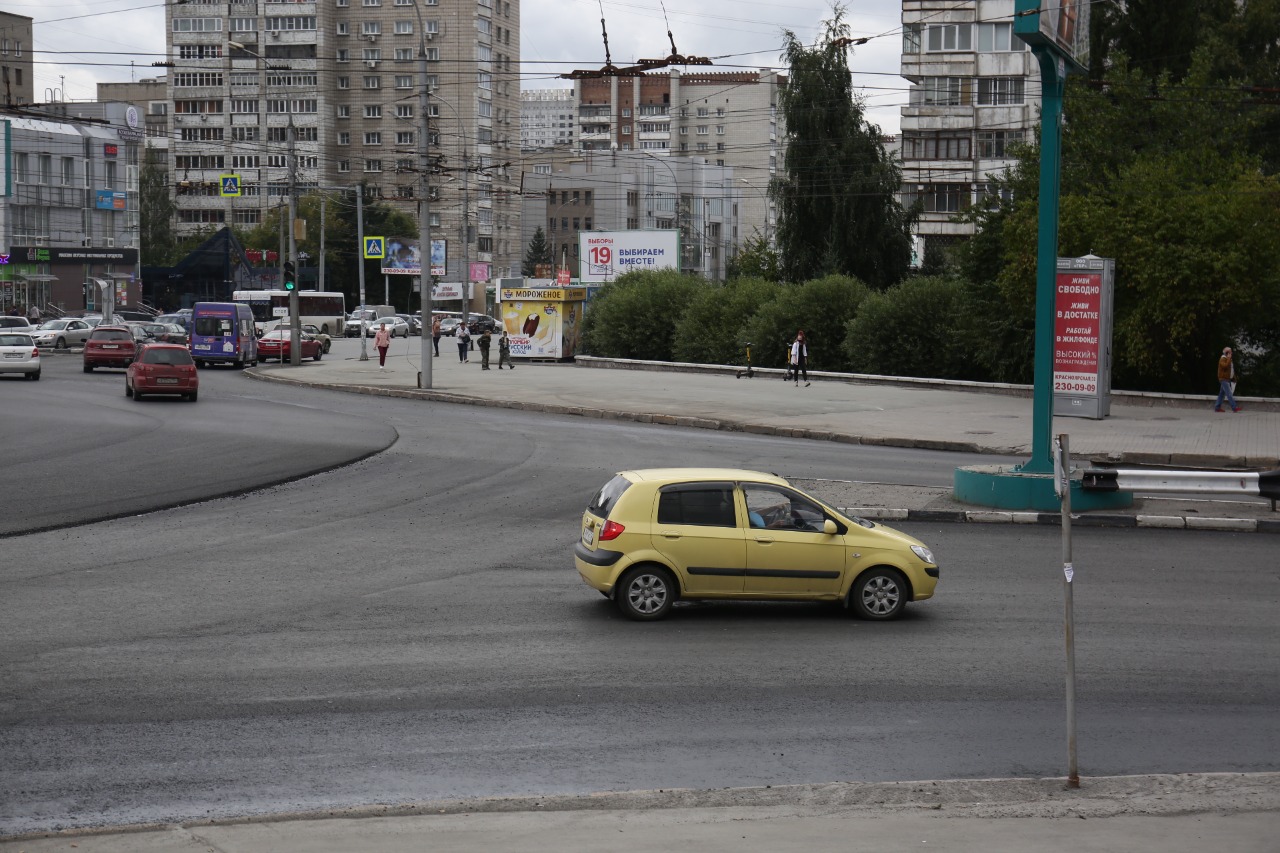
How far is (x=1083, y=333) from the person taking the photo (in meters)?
29.4

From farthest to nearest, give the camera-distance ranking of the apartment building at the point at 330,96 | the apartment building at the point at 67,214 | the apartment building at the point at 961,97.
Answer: the apartment building at the point at 330,96 → the apartment building at the point at 67,214 → the apartment building at the point at 961,97

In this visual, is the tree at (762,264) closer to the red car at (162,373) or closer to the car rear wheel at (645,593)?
the red car at (162,373)

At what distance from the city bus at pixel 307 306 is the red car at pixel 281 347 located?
27.8 m

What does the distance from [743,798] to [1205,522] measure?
1251 cm

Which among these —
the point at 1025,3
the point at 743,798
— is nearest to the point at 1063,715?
the point at 743,798

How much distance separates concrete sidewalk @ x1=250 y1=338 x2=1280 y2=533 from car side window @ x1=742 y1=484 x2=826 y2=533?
5.98 meters

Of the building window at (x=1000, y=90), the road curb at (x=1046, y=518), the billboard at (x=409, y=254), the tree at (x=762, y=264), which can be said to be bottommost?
the road curb at (x=1046, y=518)

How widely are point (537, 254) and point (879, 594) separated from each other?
436 feet

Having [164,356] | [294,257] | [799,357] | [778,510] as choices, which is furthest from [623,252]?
[778,510]

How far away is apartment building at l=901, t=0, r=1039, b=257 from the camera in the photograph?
66938 millimetres

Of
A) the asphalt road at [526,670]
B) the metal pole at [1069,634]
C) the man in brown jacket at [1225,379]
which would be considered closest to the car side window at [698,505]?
the asphalt road at [526,670]

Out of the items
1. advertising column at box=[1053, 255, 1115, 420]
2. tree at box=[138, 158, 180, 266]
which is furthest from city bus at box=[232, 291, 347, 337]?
advertising column at box=[1053, 255, 1115, 420]

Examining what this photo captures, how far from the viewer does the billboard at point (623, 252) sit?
2616 inches

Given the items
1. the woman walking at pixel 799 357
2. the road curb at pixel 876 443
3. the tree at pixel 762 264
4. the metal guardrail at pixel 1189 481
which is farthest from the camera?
the tree at pixel 762 264
